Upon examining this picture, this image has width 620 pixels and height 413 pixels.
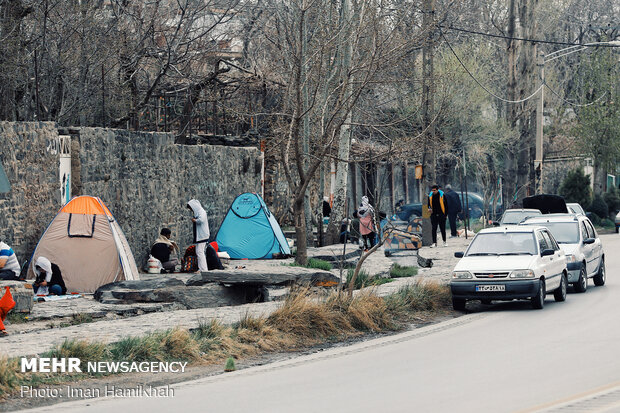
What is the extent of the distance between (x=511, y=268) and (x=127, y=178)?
974 centimetres

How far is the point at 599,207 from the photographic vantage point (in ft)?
155

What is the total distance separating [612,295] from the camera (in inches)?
762

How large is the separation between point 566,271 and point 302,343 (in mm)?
7224

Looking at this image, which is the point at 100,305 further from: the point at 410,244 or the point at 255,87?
the point at 255,87

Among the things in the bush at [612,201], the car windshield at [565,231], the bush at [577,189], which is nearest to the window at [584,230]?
the car windshield at [565,231]

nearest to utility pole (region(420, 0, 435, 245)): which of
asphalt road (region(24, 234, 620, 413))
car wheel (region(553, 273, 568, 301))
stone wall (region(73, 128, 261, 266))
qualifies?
stone wall (region(73, 128, 261, 266))

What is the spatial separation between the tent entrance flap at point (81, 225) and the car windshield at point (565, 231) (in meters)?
9.50

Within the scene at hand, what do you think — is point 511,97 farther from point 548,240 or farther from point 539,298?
point 539,298

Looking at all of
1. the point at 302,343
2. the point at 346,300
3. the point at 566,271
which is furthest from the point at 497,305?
the point at 302,343

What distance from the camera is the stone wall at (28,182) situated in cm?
1836

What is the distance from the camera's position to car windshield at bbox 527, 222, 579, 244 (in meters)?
21.1

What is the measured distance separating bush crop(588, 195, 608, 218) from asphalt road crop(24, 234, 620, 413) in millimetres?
32632

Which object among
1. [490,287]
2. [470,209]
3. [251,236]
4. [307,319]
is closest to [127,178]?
[251,236]

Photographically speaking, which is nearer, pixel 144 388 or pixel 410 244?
pixel 144 388
